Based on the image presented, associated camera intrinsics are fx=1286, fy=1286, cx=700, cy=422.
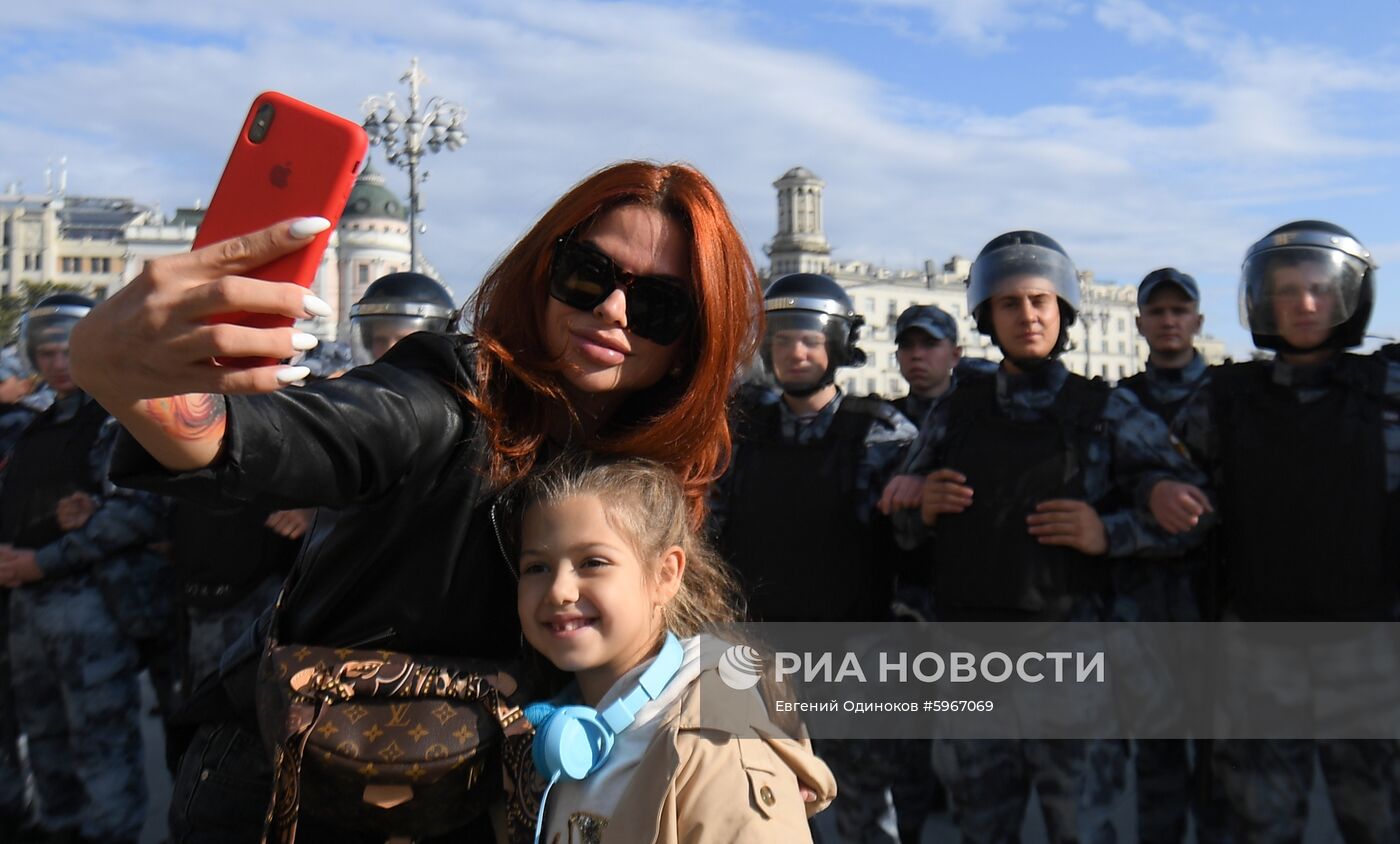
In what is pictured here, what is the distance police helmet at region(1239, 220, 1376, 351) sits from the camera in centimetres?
418

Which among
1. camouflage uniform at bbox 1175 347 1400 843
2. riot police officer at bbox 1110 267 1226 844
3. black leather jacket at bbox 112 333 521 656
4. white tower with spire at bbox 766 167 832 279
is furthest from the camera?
white tower with spire at bbox 766 167 832 279

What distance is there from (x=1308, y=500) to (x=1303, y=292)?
0.73 m

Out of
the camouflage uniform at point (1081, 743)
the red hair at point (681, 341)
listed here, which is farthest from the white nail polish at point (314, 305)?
the camouflage uniform at point (1081, 743)

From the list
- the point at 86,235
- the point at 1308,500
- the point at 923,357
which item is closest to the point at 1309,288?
the point at 1308,500

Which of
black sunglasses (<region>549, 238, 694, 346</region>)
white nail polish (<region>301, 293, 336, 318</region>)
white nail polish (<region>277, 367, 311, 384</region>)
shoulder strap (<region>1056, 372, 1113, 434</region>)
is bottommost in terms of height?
shoulder strap (<region>1056, 372, 1113, 434</region>)

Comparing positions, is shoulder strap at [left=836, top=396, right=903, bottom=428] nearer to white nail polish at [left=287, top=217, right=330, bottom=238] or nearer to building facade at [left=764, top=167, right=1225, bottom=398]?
white nail polish at [left=287, top=217, right=330, bottom=238]

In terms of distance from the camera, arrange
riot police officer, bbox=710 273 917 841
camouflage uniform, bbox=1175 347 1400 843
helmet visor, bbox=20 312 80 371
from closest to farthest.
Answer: camouflage uniform, bbox=1175 347 1400 843
riot police officer, bbox=710 273 917 841
helmet visor, bbox=20 312 80 371

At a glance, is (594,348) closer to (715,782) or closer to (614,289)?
(614,289)

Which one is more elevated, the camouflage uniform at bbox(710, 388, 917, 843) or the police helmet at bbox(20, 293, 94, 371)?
the police helmet at bbox(20, 293, 94, 371)

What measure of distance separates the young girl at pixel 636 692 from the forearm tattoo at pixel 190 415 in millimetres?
595

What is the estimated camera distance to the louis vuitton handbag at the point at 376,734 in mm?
1569

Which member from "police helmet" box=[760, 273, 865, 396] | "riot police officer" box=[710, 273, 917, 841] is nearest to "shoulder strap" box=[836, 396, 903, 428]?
"riot police officer" box=[710, 273, 917, 841]

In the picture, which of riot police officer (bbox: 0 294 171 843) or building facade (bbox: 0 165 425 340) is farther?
building facade (bbox: 0 165 425 340)

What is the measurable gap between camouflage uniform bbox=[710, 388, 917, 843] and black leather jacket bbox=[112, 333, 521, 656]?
8.81 feet
